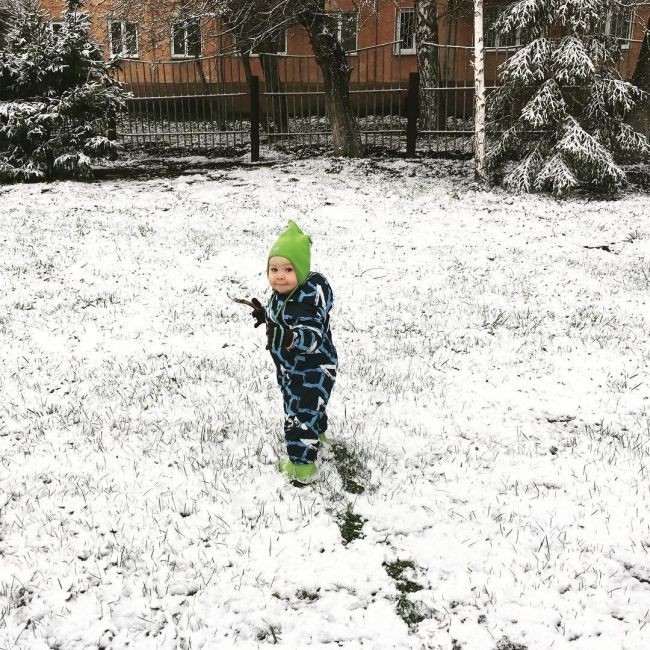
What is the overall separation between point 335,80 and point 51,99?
257 inches

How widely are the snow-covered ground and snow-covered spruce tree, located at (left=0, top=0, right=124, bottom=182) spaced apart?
5413 millimetres

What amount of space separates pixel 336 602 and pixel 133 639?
3.05 feet

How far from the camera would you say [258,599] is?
2756 millimetres

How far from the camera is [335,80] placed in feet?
46.5

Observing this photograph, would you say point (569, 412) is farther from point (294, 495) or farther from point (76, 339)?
point (76, 339)

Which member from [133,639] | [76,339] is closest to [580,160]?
[76,339]

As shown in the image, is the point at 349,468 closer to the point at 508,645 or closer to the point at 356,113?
the point at 508,645

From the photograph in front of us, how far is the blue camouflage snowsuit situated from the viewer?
3166mm

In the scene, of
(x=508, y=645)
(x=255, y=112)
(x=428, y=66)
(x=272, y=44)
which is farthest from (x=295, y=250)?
(x=272, y=44)

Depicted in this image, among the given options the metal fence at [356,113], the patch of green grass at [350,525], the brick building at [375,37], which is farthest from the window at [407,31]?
the patch of green grass at [350,525]

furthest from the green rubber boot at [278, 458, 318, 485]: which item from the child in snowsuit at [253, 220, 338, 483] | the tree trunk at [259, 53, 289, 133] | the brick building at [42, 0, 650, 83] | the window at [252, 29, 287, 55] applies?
the brick building at [42, 0, 650, 83]

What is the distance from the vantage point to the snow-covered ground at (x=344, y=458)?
8.79 feet

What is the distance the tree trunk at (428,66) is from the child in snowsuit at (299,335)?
15.0 m

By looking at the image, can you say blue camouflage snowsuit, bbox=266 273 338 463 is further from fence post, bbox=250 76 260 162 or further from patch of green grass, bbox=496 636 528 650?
fence post, bbox=250 76 260 162
